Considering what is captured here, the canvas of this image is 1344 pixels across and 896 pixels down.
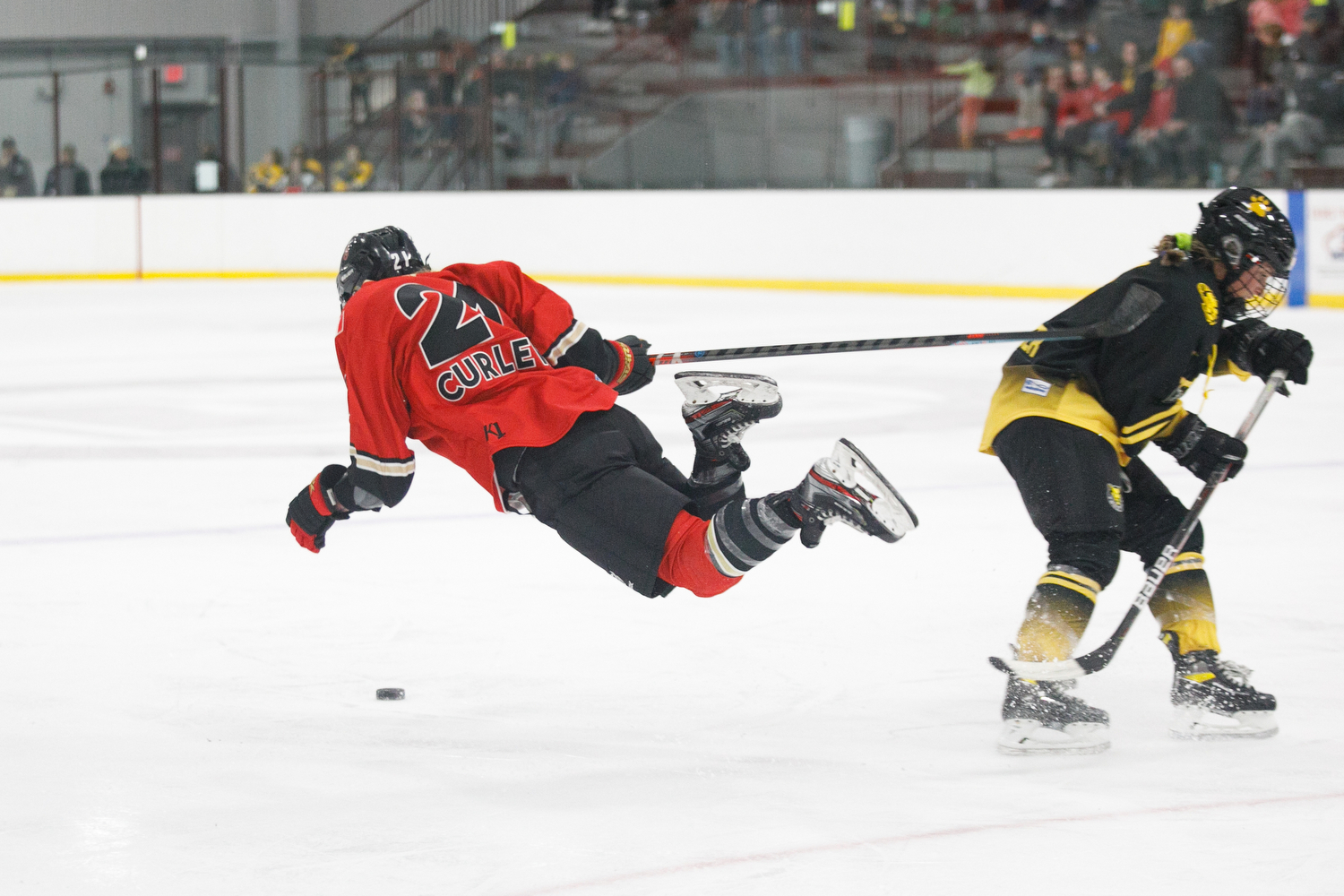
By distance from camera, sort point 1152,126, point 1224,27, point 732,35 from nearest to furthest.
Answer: point 1152,126
point 1224,27
point 732,35

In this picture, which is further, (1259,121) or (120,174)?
(120,174)

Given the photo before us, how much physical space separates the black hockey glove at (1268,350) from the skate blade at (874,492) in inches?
27.1

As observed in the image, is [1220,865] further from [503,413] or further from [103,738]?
[103,738]

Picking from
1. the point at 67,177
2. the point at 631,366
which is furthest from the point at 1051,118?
the point at 631,366

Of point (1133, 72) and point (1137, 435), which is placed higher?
point (1133, 72)

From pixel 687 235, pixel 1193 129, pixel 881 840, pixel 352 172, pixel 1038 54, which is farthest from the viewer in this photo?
pixel 352 172

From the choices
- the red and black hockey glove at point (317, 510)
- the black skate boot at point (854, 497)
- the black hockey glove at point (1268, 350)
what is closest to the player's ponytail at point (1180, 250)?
the black hockey glove at point (1268, 350)

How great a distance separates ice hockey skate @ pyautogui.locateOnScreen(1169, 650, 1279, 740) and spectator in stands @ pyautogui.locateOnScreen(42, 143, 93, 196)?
42.0 ft

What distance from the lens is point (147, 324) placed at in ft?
34.0

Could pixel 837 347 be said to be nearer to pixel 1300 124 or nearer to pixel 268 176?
pixel 1300 124

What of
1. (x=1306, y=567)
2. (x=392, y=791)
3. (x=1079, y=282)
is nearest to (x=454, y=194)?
(x=1079, y=282)

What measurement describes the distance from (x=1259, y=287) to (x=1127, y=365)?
0.25 meters

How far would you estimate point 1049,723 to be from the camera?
2643 millimetres

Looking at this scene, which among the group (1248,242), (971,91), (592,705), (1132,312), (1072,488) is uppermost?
(971,91)
